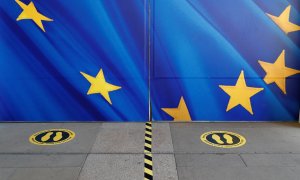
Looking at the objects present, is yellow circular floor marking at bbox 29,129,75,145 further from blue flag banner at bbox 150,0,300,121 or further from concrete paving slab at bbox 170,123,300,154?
→ concrete paving slab at bbox 170,123,300,154

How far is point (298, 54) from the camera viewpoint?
514 centimetres

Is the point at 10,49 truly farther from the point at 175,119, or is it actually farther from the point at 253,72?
the point at 253,72

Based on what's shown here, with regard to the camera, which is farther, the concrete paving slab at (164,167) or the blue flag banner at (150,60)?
the blue flag banner at (150,60)

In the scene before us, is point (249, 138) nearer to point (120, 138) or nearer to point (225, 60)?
point (225, 60)

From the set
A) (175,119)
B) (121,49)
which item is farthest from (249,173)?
Result: (121,49)

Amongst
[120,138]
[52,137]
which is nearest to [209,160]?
[120,138]

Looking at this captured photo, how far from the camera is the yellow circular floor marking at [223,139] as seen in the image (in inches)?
174

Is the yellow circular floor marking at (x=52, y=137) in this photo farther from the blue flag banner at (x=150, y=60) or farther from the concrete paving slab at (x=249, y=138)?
the concrete paving slab at (x=249, y=138)

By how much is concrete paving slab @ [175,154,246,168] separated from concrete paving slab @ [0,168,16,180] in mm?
1982

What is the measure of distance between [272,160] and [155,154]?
1.50m

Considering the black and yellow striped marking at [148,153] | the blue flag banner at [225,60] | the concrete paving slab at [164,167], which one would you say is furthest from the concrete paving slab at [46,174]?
the blue flag banner at [225,60]

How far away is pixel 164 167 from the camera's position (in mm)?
3740

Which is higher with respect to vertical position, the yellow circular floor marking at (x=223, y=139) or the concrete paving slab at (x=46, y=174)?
the yellow circular floor marking at (x=223, y=139)

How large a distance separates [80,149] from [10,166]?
2.95 feet
